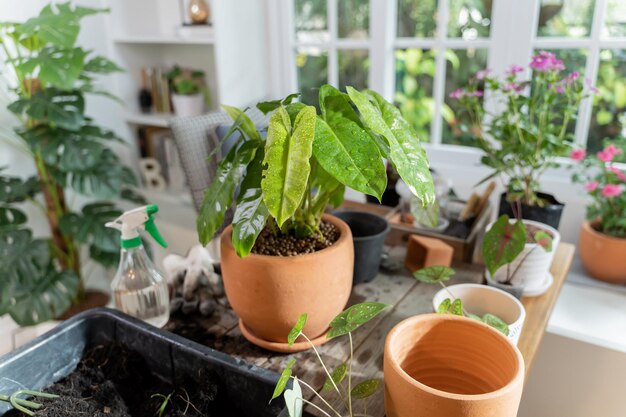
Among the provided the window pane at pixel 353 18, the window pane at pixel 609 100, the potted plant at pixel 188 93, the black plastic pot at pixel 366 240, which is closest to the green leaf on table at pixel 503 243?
the black plastic pot at pixel 366 240

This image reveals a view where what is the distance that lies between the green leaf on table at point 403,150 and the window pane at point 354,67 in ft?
4.99

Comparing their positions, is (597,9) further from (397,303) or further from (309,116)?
(309,116)

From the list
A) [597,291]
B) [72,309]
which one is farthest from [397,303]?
[72,309]

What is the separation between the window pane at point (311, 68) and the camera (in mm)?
2291

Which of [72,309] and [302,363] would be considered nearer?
[302,363]

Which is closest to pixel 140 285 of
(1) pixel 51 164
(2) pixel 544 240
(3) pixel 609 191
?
(2) pixel 544 240

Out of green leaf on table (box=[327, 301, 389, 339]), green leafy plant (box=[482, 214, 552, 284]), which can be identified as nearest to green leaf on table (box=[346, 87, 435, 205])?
green leaf on table (box=[327, 301, 389, 339])

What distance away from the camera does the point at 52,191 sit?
200 cm

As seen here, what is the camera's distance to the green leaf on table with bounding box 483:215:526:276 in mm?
952

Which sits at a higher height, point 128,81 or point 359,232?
point 128,81

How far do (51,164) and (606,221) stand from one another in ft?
6.11

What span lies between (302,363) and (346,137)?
0.40 meters

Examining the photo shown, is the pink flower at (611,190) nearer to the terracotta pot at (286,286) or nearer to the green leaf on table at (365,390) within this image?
the terracotta pot at (286,286)

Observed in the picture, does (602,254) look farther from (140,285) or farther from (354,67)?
(140,285)
